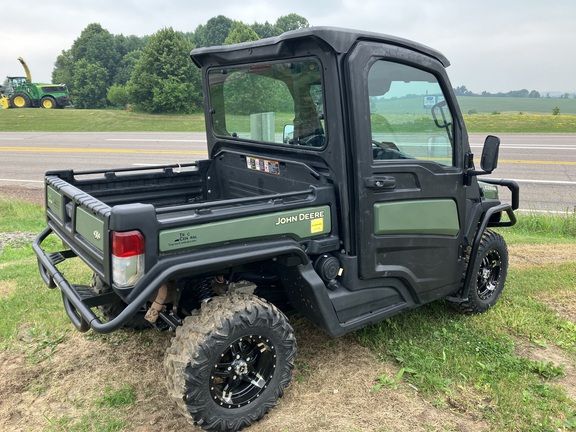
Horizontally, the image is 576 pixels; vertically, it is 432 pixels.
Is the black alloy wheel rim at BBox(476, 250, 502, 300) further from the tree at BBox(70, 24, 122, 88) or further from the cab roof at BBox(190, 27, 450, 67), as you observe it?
the tree at BBox(70, 24, 122, 88)

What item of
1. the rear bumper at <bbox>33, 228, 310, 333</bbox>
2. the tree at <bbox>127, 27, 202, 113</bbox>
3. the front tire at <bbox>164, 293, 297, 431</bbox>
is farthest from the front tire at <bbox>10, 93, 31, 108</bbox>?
the front tire at <bbox>164, 293, 297, 431</bbox>

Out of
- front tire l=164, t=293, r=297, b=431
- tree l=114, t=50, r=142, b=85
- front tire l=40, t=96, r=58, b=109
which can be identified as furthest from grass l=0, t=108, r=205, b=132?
tree l=114, t=50, r=142, b=85

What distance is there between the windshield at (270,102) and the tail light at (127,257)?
53.8 inches

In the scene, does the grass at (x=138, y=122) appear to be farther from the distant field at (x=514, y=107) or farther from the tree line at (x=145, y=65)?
the distant field at (x=514, y=107)

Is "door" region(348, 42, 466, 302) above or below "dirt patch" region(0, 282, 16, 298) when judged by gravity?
above

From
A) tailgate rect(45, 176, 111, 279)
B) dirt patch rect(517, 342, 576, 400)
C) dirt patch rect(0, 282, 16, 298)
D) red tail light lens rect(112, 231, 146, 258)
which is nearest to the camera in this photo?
red tail light lens rect(112, 231, 146, 258)

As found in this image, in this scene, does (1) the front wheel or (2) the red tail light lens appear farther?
(1) the front wheel

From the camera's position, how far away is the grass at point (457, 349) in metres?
3.04

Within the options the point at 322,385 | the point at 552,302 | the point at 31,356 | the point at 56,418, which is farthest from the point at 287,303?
the point at 552,302

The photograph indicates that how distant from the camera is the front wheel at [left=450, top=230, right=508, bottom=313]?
4137 mm

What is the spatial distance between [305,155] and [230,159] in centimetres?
103

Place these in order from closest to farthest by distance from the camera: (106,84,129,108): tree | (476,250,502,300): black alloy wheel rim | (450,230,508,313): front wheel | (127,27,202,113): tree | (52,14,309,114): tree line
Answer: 1. (450,230,508,313): front wheel
2. (476,250,502,300): black alloy wheel rim
3. (127,27,202,113): tree
4. (52,14,309,114): tree line
5. (106,84,129,108): tree

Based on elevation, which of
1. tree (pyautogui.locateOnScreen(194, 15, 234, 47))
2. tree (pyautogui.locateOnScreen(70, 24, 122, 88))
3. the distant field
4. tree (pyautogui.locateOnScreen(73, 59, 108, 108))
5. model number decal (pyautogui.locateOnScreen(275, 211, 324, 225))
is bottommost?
model number decal (pyautogui.locateOnScreen(275, 211, 324, 225))

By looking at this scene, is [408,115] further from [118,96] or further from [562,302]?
[118,96]
